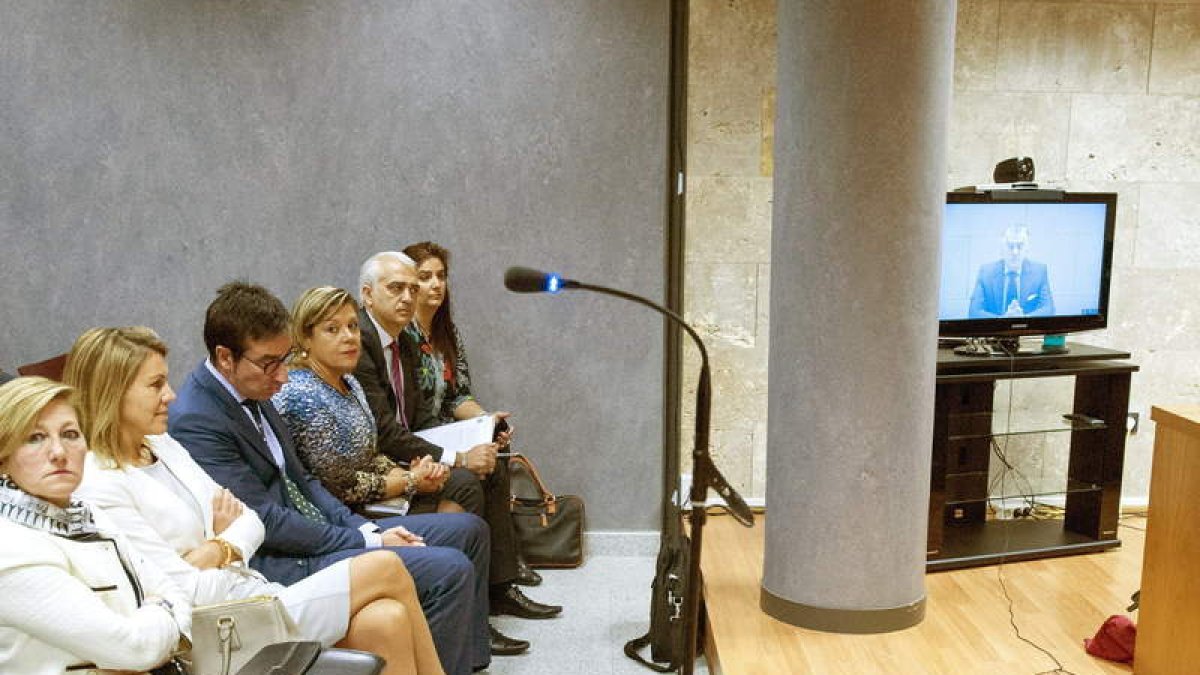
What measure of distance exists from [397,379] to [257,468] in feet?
3.10

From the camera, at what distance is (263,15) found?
408 cm

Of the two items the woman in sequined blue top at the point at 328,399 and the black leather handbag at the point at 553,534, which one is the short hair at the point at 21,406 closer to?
the woman in sequined blue top at the point at 328,399

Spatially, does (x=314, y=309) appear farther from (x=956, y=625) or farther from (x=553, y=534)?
(x=956, y=625)

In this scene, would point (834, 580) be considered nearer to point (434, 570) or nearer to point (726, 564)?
point (726, 564)

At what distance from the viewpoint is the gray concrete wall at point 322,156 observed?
4.09 m

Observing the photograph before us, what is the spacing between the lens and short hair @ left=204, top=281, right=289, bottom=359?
2623mm

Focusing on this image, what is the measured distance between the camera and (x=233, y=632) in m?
2.16

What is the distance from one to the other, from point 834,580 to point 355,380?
171 centimetres

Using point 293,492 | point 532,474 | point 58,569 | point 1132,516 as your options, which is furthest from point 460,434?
point 1132,516

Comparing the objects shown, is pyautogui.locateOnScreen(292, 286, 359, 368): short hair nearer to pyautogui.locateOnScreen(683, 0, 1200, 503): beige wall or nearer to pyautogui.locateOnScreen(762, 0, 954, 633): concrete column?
pyautogui.locateOnScreen(762, 0, 954, 633): concrete column

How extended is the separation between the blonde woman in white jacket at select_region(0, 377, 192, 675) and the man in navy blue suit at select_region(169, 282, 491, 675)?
1.94 feet

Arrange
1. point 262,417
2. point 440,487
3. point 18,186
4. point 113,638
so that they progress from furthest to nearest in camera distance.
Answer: point 18,186 < point 440,487 < point 262,417 < point 113,638

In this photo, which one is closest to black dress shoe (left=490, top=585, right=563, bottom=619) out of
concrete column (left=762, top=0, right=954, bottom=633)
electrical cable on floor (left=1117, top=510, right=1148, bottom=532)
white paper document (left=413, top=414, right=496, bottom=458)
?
white paper document (left=413, top=414, right=496, bottom=458)

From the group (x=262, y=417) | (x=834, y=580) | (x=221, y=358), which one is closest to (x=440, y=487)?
(x=262, y=417)
